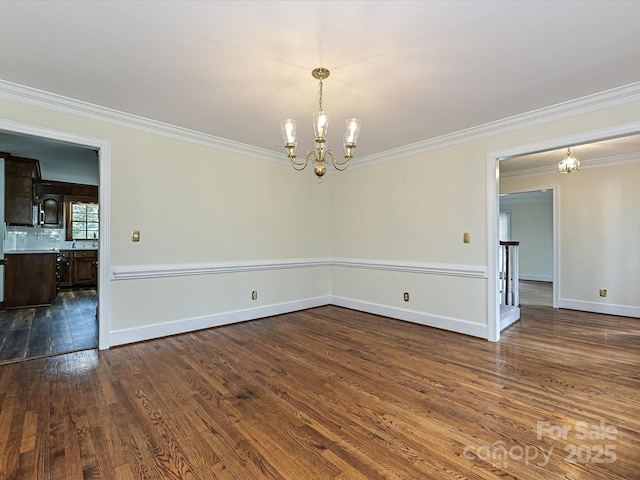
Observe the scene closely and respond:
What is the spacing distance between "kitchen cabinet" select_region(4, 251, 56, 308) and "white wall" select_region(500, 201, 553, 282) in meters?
11.4

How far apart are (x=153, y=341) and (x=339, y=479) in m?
2.91

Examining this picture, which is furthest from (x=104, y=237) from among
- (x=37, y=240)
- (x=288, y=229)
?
(x=37, y=240)

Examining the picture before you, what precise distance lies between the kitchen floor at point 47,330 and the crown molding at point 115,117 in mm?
2471

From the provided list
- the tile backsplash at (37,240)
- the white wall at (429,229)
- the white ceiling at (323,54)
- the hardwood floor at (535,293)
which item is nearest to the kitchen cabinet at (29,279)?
the tile backsplash at (37,240)

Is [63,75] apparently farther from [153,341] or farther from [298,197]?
[298,197]

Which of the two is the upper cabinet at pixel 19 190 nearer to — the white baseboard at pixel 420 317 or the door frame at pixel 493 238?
the white baseboard at pixel 420 317

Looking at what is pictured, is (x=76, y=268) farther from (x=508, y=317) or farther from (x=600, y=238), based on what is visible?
(x=600, y=238)

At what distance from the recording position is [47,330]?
4117mm

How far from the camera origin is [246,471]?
163cm

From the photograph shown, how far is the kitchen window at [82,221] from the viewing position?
25.6 ft

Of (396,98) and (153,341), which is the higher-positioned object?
(396,98)

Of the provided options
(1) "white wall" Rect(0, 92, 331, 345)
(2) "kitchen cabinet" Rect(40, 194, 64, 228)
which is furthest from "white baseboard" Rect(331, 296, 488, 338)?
(2) "kitchen cabinet" Rect(40, 194, 64, 228)

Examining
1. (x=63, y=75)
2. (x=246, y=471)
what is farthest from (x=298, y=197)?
(x=246, y=471)

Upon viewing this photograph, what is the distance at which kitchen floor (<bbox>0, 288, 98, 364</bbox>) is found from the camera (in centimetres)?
337
